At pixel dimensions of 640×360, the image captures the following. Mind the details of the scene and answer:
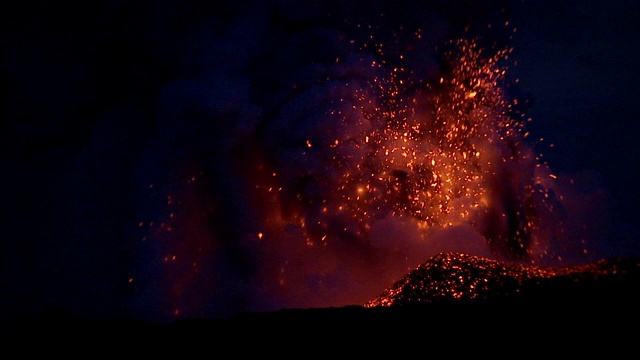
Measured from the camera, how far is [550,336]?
4.08ft

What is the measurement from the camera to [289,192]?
4.54 meters

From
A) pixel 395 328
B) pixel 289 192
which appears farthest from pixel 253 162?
pixel 395 328

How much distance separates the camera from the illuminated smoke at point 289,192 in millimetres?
4336

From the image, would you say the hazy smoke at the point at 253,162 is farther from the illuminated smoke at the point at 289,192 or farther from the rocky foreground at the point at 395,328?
the rocky foreground at the point at 395,328

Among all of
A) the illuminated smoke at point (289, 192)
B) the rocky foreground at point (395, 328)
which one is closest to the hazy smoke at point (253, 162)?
the illuminated smoke at point (289, 192)

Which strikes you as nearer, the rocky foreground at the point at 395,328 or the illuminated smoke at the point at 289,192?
the rocky foreground at the point at 395,328

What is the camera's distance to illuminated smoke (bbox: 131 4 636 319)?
4.34 meters

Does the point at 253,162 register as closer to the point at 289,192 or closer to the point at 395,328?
the point at 289,192

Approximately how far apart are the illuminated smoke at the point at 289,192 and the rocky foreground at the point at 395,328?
9.07ft

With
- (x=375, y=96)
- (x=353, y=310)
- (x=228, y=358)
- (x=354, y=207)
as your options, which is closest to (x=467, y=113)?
(x=375, y=96)

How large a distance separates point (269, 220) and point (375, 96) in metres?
1.94

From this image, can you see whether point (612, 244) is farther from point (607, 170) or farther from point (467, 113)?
point (607, 170)

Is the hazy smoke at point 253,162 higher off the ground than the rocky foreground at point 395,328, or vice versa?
the hazy smoke at point 253,162

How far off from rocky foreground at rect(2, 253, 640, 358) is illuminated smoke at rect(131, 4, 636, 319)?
2.77m
